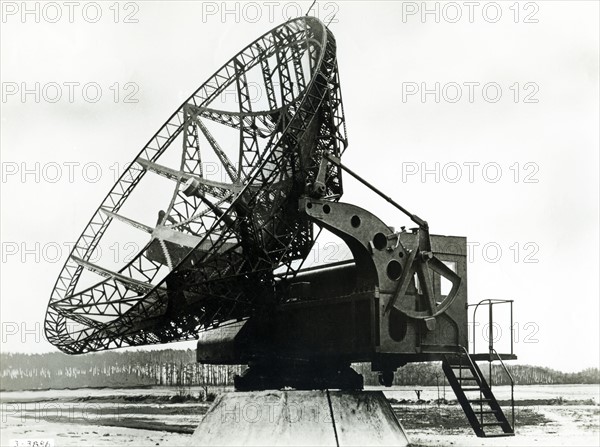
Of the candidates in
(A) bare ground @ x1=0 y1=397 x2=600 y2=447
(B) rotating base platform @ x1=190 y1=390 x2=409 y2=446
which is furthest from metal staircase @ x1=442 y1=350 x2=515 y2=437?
(A) bare ground @ x1=0 y1=397 x2=600 y2=447

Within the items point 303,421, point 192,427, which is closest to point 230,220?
point 303,421

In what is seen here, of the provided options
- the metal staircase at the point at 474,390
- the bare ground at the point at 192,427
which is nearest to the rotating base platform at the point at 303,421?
the metal staircase at the point at 474,390

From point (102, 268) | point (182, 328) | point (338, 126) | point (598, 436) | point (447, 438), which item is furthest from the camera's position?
point (598, 436)

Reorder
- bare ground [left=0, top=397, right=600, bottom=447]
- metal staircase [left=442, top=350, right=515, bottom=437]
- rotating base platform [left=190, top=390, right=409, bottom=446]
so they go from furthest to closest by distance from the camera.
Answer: bare ground [left=0, top=397, right=600, bottom=447]
rotating base platform [left=190, top=390, right=409, bottom=446]
metal staircase [left=442, top=350, right=515, bottom=437]

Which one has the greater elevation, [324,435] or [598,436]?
[324,435]

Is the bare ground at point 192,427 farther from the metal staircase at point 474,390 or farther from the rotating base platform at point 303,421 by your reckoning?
the metal staircase at point 474,390

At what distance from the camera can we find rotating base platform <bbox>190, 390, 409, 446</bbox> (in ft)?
60.0

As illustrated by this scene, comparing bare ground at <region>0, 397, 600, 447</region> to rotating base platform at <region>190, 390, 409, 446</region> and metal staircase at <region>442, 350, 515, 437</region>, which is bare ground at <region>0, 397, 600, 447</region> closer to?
rotating base platform at <region>190, 390, 409, 446</region>

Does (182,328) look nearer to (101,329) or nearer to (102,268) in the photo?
(101,329)

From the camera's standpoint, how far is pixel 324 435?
18172 mm

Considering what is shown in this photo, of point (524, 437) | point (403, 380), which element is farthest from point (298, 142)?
point (403, 380)

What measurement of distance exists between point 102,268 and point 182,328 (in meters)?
5.16

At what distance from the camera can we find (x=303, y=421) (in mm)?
18453

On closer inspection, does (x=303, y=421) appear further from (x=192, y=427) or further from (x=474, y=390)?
(x=192, y=427)
